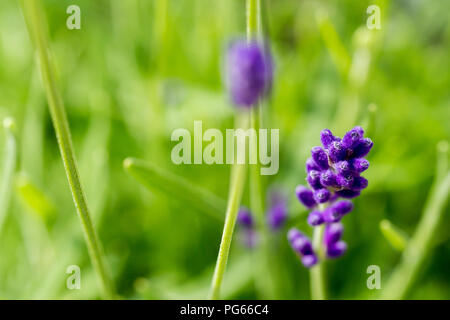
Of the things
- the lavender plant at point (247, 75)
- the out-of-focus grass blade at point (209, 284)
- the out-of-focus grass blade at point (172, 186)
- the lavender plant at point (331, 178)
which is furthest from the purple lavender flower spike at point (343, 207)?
the out-of-focus grass blade at point (209, 284)

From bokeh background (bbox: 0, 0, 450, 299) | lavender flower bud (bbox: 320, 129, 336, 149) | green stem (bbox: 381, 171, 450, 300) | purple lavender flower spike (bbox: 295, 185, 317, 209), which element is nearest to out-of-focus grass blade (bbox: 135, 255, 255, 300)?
bokeh background (bbox: 0, 0, 450, 299)

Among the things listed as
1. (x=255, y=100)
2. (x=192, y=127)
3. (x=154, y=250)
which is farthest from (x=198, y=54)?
(x=255, y=100)

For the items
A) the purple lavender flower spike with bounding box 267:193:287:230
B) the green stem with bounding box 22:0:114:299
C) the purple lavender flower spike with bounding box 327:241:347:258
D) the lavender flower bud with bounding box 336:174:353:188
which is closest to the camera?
the green stem with bounding box 22:0:114:299

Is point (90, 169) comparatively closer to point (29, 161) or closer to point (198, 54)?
point (29, 161)

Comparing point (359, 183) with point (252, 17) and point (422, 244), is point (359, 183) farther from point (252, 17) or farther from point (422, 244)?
point (422, 244)

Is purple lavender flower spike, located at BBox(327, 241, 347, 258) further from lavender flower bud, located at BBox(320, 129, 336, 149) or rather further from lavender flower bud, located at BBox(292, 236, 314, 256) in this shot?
lavender flower bud, located at BBox(320, 129, 336, 149)

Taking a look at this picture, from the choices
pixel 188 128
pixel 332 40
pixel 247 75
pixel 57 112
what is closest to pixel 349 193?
pixel 247 75
